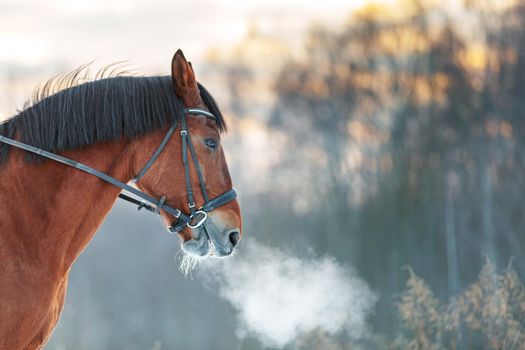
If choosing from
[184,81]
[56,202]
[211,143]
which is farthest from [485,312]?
[56,202]

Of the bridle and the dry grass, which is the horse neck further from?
the dry grass

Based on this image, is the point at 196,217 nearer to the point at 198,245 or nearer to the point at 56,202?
the point at 198,245

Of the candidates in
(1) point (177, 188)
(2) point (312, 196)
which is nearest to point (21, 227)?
(1) point (177, 188)

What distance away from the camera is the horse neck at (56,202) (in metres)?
5.52

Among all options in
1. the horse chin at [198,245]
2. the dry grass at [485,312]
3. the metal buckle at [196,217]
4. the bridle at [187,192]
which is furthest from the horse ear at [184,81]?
the dry grass at [485,312]

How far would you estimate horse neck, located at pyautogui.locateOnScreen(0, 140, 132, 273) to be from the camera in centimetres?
552

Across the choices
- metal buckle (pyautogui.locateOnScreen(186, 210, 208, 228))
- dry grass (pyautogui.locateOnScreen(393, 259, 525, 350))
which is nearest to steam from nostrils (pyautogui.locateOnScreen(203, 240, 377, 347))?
dry grass (pyautogui.locateOnScreen(393, 259, 525, 350))

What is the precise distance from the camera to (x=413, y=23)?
33000 millimetres

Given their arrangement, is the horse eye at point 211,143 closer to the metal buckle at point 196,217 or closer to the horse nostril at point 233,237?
the metal buckle at point 196,217

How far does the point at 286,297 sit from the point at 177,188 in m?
4.79

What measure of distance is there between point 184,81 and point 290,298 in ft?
16.2

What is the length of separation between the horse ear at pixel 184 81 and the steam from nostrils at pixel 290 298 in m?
4.00

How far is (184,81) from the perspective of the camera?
5.85 meters

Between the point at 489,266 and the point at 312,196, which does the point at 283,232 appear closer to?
the point at 312,196
